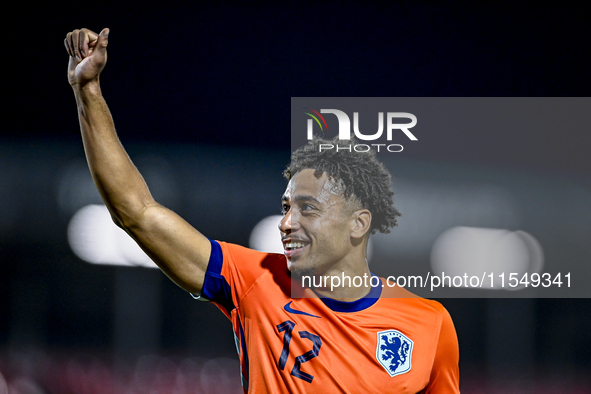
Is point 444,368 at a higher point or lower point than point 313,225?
lower

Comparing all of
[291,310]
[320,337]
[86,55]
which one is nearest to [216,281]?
[291,310]

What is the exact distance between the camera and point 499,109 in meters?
3.18

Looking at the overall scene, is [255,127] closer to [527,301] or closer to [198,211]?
[198,211]

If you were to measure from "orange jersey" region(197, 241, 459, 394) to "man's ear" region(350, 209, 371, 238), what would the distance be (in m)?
0.24

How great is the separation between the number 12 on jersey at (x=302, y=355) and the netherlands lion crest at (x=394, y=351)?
0.74ft

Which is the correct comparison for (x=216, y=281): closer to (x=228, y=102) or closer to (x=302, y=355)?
(x=302, y=355)

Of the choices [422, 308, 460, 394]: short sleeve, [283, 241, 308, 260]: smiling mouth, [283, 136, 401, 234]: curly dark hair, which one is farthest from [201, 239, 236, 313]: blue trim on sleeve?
[422, 308, 460, 394]: short sleeve

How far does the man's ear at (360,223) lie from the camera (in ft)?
5.87

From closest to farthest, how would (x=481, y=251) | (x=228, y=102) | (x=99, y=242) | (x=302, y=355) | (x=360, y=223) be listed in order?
(x=302, y=355), (x=360, y=223), (x=481, y=251), (x=228, y=102), (x=99, y=242)

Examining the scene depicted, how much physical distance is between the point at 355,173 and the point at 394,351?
685mm

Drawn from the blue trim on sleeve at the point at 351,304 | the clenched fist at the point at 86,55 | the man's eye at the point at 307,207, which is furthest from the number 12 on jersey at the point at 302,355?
the clenched fist at the point at 86,55

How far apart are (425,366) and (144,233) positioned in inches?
42.5

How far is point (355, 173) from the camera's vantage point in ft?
6.11

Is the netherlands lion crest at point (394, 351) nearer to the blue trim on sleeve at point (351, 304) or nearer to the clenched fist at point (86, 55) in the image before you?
the blue trim on sleeve at point (351, 304)
